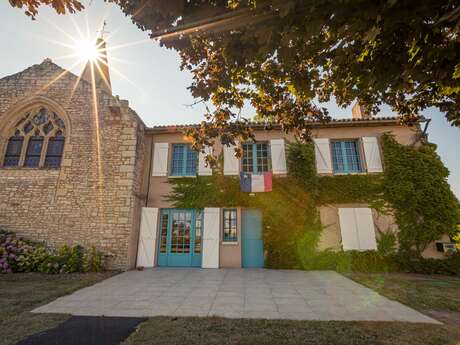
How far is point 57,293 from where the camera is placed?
460 cm

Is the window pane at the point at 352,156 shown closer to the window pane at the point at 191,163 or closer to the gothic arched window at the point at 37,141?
the window pane at the point at 191,163

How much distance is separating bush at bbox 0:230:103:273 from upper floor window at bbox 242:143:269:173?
5.88 m

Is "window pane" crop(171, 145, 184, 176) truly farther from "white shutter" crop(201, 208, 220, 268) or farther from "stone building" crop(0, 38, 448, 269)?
"white shutter" crop(201, 208, 220, 268)

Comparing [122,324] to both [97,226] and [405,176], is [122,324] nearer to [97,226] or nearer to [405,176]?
[97,226]

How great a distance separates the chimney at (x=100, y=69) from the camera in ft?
39.7

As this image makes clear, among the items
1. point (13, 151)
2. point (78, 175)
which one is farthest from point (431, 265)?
point (13, 151)

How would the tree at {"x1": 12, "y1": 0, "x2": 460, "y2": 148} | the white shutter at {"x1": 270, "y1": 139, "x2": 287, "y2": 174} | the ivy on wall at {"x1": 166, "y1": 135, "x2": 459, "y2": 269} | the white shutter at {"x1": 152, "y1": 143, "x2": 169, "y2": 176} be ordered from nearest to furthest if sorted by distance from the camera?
the tree at {"x1": 12, "y1": 0, "x2": 460, "y2": 148}
the ivy on wall at {"x1": 166, "y1": 135, "x2": 459, "y2": 269}
the white shutter at {"x1": 270, "y1": 139, "x2": 287, "y2": 174}
the white shutter at {"x1": 152, "y1": 143, "x2": 169, "y2": 176}

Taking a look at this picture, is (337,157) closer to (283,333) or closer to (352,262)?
(352,262)

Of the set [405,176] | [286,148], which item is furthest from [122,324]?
[405,176]

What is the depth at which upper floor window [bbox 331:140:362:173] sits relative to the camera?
27.4 feet

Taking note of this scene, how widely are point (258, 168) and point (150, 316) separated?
6156mm

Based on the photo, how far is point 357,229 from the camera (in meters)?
7.55

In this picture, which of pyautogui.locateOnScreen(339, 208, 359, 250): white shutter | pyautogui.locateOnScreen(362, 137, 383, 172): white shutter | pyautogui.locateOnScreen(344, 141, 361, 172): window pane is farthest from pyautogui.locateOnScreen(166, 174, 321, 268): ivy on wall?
pyautogui.locateOnScreen(362, 137, 383, 172): white shutter

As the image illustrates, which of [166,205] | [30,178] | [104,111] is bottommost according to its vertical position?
[166,205]
